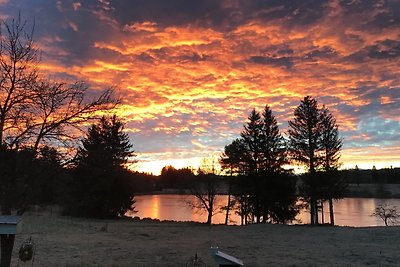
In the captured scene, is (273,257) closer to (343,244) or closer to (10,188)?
(343,244)

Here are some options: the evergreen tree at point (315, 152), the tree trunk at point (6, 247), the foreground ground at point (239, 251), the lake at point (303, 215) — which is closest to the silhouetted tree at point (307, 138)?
the evergreen tree at point (315, 152)

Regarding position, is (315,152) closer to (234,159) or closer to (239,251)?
(234,159)

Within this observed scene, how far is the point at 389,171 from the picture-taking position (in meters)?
143

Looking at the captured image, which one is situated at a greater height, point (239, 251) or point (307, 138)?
point (307, 138)

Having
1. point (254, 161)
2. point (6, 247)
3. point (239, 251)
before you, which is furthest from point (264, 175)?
point (6, 247)

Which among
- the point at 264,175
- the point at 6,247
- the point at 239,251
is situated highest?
the point at 264,175

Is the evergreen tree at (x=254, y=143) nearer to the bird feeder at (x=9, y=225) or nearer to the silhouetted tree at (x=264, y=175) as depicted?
the silhouetted tree at (x=264, y=175)

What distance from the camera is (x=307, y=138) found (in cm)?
4100

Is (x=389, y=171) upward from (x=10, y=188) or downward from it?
upward

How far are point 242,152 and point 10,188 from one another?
116 ft

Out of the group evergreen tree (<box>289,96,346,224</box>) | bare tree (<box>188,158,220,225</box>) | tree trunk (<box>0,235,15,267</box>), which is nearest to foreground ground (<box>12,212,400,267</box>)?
tree trunk (<box>0,235,15,267</box>)

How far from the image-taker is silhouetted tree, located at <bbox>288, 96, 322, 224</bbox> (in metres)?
40.8

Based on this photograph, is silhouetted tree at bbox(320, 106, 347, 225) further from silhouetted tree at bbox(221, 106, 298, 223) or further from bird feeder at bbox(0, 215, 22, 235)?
bird feeder at bbox(0, 215, 22, 235)

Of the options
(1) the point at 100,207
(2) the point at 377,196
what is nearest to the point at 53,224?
(1) the point at 100,207
